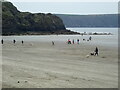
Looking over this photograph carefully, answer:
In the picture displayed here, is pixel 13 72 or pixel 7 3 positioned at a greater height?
pixel 7 3

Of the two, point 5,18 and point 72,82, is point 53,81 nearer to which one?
point 72,82

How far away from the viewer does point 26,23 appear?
142 meters

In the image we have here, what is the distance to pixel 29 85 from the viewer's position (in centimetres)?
1413

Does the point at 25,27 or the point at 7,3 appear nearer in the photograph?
the point at 25,27

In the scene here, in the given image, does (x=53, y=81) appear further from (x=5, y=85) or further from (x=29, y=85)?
(x=5, y=85)

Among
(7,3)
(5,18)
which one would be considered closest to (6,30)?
(5,18)

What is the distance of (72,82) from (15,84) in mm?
3309

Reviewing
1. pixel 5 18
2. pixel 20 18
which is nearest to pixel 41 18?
pixel 20 18

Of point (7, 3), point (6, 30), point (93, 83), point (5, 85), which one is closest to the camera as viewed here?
point (5, 85)

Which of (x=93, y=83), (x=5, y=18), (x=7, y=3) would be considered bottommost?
(x=93, y=83)

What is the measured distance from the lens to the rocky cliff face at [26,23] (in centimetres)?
12838

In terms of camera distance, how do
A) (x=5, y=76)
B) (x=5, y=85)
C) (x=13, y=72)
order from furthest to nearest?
(x=13, y=72), (x=5, y=76), (x=5, y=85)

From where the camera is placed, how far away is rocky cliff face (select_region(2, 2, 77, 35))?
421ft

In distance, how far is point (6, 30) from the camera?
126062 mm
